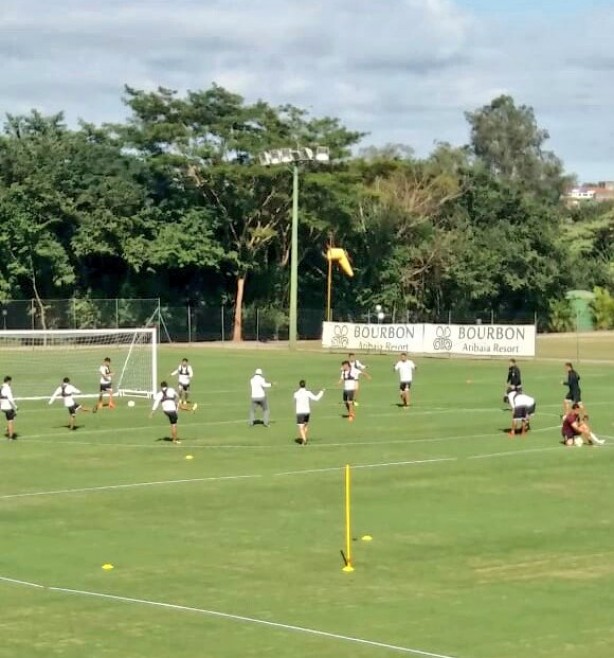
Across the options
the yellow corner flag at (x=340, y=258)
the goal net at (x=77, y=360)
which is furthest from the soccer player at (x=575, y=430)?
the yellow corner flag at (x=340, y=258)

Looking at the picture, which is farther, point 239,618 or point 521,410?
point 521,410

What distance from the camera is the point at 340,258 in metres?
90.2

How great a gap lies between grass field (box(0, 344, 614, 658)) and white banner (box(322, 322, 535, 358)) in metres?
31.0

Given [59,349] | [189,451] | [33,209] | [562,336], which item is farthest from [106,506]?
[562,336]

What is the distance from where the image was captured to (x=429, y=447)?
3512cm

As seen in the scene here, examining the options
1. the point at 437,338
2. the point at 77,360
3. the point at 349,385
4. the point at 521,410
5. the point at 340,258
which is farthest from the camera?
the point at 340,258

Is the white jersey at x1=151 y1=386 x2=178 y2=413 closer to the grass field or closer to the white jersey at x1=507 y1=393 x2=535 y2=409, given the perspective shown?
the grass field

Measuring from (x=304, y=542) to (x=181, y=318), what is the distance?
6977cm

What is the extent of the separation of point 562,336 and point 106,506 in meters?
78.6

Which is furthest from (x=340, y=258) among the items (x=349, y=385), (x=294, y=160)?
(x=349, y=385)

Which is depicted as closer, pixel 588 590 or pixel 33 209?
pixel 588 590

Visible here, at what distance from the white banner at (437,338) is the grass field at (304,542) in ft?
102

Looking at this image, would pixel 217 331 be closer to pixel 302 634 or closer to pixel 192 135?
pixel 192 135

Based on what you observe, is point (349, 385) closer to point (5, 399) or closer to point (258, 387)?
point (258, 387)
